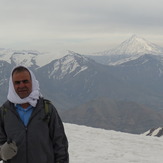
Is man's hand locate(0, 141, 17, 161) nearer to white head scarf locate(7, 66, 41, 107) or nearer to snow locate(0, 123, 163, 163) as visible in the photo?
white head scarf locate(7, 66, 41, 107)

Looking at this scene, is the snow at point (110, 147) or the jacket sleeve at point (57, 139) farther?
the snow at point (110, 147)

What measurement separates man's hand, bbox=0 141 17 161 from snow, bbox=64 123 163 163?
8280 mm

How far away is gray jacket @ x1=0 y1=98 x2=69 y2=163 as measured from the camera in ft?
14.5

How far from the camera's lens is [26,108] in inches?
178

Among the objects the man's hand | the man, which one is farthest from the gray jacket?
the man's hand

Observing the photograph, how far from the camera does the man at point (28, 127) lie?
443 centimetres

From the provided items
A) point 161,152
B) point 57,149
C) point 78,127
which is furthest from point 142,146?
point 57,149

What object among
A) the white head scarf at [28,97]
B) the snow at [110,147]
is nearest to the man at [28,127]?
the white head scarf at [28,97]

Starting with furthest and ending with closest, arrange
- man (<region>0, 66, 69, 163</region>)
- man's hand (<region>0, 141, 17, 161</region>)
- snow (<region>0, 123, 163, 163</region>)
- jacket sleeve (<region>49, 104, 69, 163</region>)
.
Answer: snow (<region>0, 123, 163, 163</region>), jacket sleeve (<region>49, 104, 69, 163</region>), man (<region>0, 66, 69, 163</region>), man's hand (<region>0, 141, 17, 161</region>)

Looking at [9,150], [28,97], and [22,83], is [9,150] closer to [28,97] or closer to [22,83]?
[28,97]

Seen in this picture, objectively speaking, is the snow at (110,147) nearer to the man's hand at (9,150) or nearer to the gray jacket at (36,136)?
the gray jacket at (36,136)

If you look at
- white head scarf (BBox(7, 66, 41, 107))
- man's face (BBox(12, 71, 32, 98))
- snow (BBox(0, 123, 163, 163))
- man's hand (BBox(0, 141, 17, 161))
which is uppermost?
man's face (BBox(12, 71, 32, 98))

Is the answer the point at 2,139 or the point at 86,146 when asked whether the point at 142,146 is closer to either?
the point at 86,146

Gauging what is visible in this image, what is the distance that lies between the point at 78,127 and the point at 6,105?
56.5 feet
